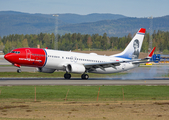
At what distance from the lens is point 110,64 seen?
4750cm

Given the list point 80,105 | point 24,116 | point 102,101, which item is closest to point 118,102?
point 102,101

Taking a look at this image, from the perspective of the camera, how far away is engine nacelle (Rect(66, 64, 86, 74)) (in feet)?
148

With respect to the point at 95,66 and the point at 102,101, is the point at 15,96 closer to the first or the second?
the point at 102,101

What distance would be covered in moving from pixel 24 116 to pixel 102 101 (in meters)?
8.52

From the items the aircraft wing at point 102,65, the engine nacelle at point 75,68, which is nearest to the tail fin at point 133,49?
the aircraft wing at point 102,65

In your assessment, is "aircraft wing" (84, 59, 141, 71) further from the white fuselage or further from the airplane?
the white fuselage

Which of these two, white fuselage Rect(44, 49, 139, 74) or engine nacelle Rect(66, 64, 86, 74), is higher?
white fuselage Rect(44, 49, 139, 74)

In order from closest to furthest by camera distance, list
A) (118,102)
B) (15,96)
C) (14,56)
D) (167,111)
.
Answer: (167,111) < (118,102) < (15,96) < (14,56)

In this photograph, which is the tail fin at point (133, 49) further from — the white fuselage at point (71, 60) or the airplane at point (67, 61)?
the white fuselage at point (71, 60)

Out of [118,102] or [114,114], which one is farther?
[118,102]

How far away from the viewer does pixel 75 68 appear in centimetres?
4522

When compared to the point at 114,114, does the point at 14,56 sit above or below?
above

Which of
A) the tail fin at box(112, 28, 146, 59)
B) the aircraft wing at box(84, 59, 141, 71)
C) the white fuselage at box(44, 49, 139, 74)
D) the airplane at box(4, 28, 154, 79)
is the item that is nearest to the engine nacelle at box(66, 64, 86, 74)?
the airplane at box(4, 28, 154, 79)

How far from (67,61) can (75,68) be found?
2.14 m
